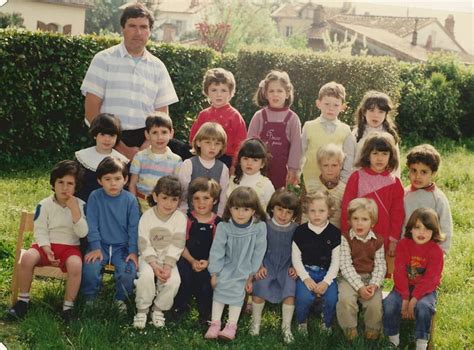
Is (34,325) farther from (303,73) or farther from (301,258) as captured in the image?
(303,73)

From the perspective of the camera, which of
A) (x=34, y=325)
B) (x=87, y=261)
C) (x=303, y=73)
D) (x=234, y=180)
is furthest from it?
(x=303, y=73)

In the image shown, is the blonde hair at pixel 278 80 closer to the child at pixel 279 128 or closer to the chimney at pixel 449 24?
the child at pixel 279 128

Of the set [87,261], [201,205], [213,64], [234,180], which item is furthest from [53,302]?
[213,64]

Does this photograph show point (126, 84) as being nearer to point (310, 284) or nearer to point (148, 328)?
point (148, 328)

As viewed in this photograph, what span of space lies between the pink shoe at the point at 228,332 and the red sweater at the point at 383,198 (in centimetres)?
125

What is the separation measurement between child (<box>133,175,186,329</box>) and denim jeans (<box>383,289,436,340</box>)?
5.59 feet

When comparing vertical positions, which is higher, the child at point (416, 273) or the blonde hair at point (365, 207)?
the blonde hair at point (365, 207)

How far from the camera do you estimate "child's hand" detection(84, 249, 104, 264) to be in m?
5.56

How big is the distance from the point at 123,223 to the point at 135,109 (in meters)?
1.20

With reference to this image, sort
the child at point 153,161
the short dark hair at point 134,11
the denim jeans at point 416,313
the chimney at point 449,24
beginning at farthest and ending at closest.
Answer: the chimney at point 449,24
the short dark hair at point 134,11
the child at point 153,161
the denim jeans at point 416,313

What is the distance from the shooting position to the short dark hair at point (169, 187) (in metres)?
5.62

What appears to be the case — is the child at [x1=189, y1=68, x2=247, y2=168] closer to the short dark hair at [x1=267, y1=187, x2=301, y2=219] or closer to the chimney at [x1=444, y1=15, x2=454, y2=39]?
the short dark hair at [x1=267, y1=187, x2=301, y2=219]

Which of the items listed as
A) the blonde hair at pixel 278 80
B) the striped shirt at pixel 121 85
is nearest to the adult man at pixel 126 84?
the striped shirt at pixel 121 85

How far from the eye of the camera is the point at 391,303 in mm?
5289
